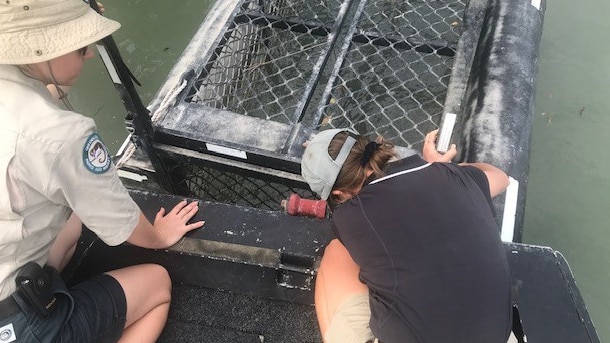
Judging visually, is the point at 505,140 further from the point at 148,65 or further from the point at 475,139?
the point at 148,65

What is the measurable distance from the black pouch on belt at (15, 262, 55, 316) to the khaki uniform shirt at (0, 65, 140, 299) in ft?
0.08

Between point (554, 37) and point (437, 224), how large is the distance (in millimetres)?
2773

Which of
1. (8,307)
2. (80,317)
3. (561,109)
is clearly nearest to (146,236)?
(80,317)

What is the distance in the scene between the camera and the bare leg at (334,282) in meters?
1.47

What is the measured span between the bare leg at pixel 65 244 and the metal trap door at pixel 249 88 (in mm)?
578

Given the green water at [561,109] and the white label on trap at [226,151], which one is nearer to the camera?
the white label on trap at [226,151]

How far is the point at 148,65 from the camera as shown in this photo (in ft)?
11.3

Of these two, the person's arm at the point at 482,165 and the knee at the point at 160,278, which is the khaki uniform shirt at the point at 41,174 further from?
the person's arm at the point at 482,165

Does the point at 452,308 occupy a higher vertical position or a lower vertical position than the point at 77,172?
lower

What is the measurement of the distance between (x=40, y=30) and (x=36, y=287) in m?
0.63

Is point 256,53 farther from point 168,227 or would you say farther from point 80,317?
point 80,317

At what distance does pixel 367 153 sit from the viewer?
1.36 metres

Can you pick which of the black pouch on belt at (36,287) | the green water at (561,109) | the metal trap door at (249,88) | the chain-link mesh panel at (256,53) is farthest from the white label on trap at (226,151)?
the green water at (561,109)

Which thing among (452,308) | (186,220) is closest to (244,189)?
(186,220)
